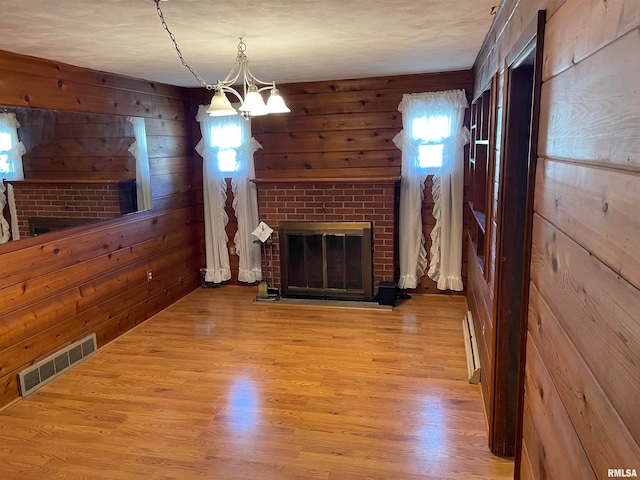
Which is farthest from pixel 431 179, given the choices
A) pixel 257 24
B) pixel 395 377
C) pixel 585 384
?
pixel 585 384

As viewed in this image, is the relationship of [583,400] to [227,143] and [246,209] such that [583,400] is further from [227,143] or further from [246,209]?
[227,143]

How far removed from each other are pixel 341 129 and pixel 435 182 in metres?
1.13

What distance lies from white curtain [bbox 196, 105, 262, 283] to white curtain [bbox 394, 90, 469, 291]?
1648mm

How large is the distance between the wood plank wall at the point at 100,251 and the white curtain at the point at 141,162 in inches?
3.6

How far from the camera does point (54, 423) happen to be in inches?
114

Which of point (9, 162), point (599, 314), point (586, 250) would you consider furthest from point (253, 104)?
point (599, 314)

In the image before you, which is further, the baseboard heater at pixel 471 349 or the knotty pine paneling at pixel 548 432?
the baseboard heater at pixel 471 349

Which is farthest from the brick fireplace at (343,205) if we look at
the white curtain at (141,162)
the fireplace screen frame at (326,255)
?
the white curtain at (141,162)

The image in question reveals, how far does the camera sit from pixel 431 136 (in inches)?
188

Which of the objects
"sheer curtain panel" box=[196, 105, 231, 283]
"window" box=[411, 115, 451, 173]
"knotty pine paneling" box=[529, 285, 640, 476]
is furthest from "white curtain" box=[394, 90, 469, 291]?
"knotty pine paneling" box=[529, 285, 640, 476]

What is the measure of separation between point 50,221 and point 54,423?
1439 millimetres

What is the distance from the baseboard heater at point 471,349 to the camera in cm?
324

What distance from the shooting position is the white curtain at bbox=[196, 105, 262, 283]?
5.25 m

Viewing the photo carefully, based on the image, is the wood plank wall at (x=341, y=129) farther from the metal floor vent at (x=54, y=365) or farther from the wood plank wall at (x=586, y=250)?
the wood plank wall at (x=586, y=250)
